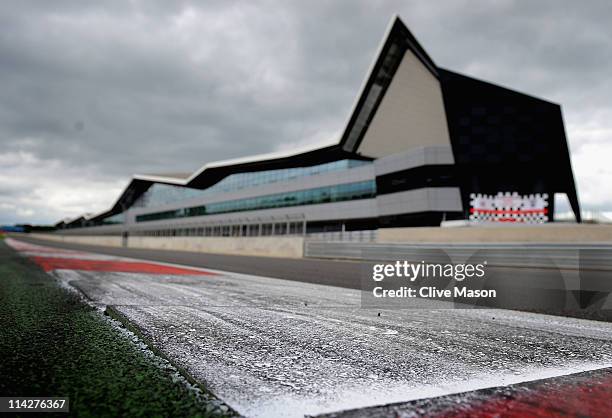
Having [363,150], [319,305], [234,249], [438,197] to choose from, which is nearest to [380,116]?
[363,150]

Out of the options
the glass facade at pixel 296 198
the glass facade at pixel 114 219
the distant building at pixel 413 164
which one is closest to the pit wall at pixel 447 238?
the distant building at pixel 413 164

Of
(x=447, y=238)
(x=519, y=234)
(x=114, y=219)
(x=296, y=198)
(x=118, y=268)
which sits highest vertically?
(x=296, y=198)

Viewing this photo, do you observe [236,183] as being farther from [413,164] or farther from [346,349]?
[346,349]

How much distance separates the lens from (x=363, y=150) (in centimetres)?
4819

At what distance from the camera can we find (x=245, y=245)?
32438 mm

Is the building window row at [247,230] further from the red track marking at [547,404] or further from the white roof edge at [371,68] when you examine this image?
the red track marking at [547,404]

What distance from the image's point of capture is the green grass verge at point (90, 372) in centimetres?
166

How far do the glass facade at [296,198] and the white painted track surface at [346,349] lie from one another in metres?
39.8

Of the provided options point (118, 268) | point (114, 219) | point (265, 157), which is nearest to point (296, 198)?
point (265, 157)

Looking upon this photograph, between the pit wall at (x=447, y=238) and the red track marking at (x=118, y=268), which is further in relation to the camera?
the pit wall at (x=447, y=238)

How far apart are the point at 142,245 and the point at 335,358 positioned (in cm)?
5814

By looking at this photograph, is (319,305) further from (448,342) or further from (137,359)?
(137,359)

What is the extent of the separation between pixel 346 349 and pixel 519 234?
23611 millimetres

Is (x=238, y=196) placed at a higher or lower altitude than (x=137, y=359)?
higher
